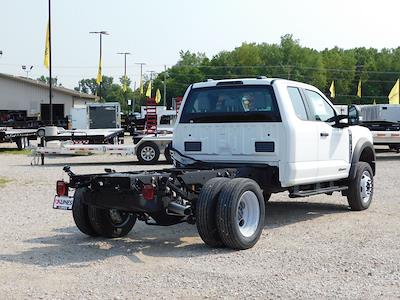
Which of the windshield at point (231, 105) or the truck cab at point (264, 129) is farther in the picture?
the windshield at point (231, 105)

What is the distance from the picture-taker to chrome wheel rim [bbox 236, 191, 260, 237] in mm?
7516

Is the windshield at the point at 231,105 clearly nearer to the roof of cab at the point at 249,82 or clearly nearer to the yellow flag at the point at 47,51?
the roof of cab at the point at 249,82

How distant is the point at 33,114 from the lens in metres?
60.9

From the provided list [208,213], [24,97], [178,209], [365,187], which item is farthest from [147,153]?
[24,97]

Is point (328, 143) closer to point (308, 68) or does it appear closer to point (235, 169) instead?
point (235, 169)

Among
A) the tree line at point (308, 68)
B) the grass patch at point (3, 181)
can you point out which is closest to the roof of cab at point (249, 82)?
the grass patch at point (3, 181)

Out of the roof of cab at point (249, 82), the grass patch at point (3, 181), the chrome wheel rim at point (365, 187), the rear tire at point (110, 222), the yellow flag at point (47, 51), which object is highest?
the yellow flag at point (47, 51)

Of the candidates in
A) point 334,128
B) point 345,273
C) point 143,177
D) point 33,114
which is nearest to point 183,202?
point 143,177

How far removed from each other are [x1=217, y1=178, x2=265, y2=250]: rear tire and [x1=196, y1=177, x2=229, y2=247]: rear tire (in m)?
0.08

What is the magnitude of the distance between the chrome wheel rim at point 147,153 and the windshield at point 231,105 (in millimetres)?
11312

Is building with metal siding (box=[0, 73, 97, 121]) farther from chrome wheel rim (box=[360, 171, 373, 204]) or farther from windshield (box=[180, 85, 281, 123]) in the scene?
windshield (box=[180, 85, 281, 123])

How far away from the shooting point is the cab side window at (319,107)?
9.33 m

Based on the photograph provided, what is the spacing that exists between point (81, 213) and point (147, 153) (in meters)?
12.7

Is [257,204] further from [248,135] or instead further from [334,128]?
[334,128]
